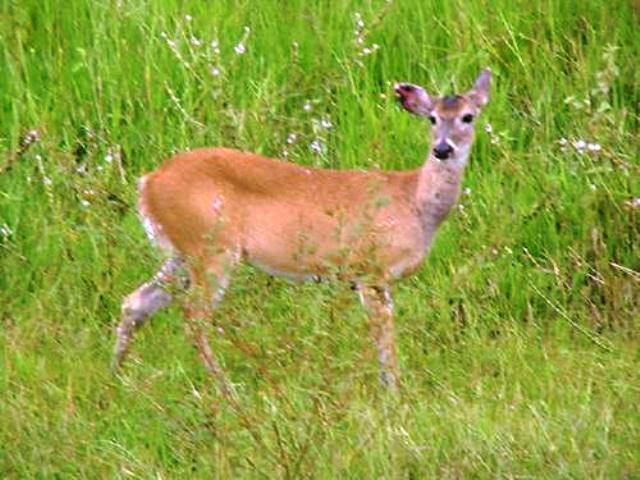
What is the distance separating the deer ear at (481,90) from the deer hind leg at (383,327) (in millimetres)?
934

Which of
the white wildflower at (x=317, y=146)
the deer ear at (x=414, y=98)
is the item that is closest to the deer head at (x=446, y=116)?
the deer ear at (x=414, y=98)

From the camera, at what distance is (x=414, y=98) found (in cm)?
829

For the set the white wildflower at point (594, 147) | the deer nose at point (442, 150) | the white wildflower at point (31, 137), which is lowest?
the white wildflower at point (31, 137)

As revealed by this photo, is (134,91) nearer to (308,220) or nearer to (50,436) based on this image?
(308,220)

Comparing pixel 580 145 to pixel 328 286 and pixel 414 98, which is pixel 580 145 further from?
pixel 328 286

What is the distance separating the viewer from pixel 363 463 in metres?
6.52

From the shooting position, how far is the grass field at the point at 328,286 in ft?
22.0

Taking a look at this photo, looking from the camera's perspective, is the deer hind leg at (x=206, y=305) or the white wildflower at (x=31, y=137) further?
the white wildflower at (x=31, y=137)

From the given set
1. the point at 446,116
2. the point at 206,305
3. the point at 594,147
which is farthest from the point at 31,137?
the point at 594,147

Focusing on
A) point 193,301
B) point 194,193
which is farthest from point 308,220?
point 193,301

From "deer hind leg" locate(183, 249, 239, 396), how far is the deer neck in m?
0.87

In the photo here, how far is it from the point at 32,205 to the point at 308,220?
51.5 inches

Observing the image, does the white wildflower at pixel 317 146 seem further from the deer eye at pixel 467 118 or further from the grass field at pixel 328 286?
the deer eye at pixel 467 118

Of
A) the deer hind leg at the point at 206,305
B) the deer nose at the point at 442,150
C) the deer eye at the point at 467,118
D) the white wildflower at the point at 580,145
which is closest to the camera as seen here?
the deer hind leg at the point at 206,305
